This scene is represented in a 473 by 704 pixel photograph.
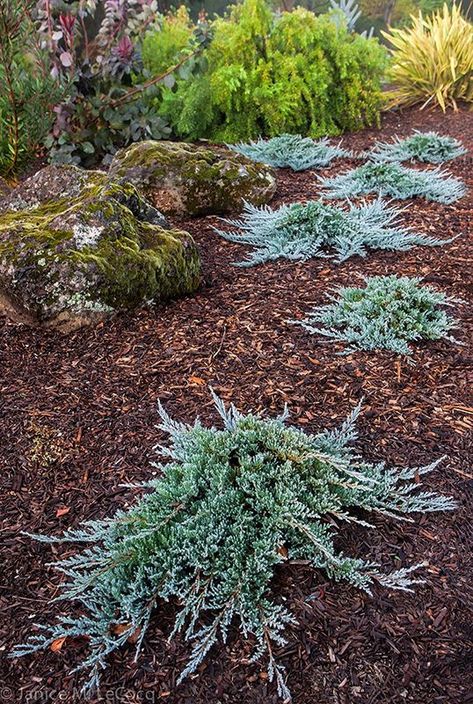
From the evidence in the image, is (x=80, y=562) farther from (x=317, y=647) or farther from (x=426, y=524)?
(x=426, y=524)

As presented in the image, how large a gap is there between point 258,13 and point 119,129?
6.78ft

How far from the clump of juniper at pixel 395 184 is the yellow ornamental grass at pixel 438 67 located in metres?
3.03

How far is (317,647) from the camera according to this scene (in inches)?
70.7

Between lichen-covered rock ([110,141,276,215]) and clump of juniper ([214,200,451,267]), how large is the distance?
524 mm

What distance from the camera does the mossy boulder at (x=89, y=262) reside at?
3250 millimetres

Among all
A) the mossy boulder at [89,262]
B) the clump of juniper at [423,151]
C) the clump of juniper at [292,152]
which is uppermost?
the mossy boulder at [89,262]

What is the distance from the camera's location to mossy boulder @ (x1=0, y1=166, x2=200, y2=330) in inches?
128

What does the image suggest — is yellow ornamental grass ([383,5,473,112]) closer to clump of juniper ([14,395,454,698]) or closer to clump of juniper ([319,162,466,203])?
clump of juniper ([319,162,466,203])

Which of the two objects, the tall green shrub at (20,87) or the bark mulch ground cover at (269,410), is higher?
the tall green shrub at (20,87)

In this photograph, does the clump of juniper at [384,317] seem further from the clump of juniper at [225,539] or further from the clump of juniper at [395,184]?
the clump of juniper at [395,184]

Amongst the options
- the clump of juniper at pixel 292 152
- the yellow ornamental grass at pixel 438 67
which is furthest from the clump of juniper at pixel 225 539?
the yellow ornamental grass at pixel 438 67

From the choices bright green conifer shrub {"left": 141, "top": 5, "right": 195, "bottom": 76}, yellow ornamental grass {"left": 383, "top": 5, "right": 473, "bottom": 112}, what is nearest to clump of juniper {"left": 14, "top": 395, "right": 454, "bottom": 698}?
bright green conifer shrub {"left": 141, "top": 5, "right": 195, "bottom": 76}

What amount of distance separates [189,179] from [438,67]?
16.1 feet

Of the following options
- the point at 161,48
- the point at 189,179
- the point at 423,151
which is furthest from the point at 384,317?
the point at 161,48
